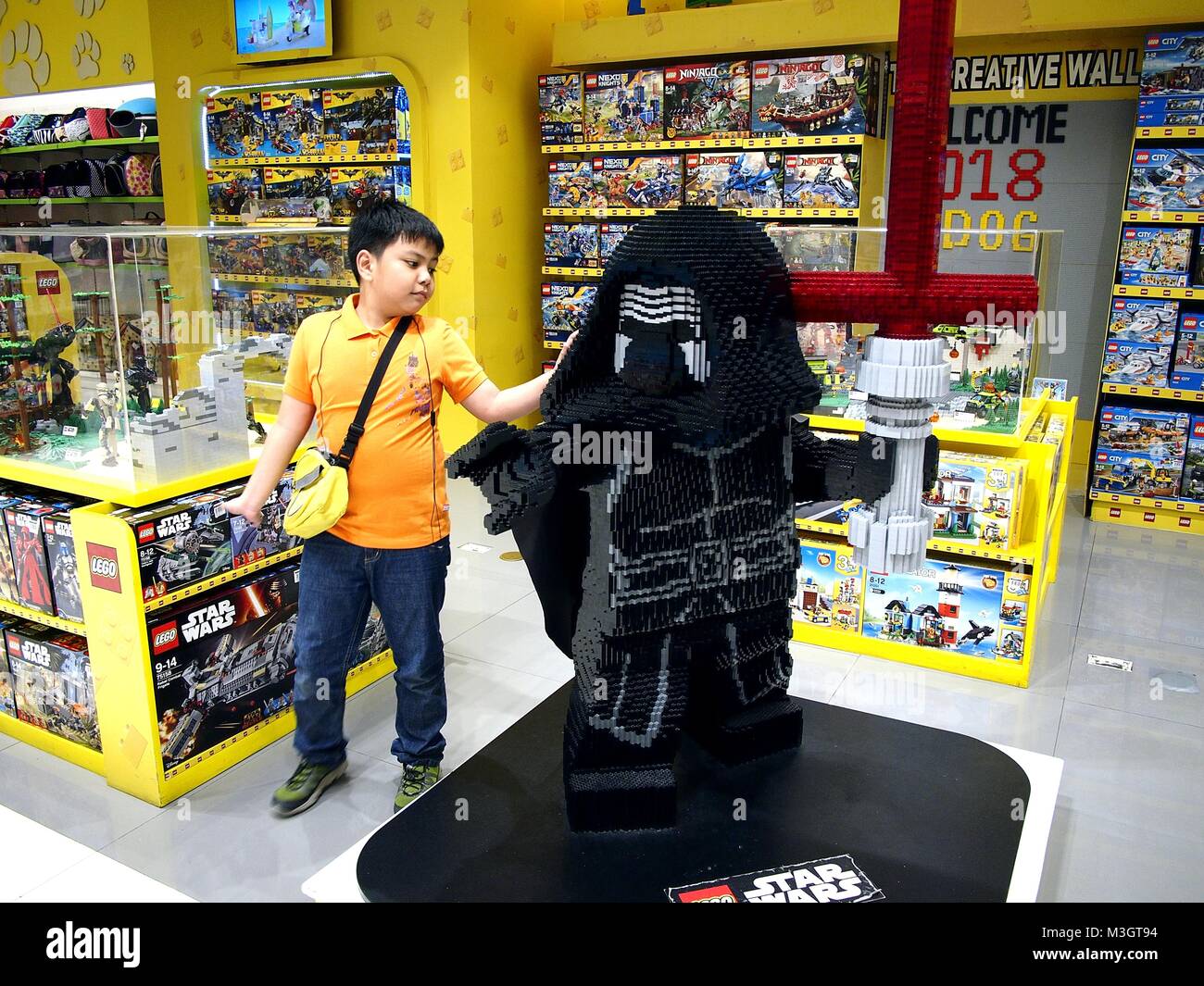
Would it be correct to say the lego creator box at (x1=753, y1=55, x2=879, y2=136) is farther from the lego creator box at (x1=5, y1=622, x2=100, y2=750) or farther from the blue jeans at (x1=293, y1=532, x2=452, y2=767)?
the lego creator box at (x1=5, y1=622, x2=100, y2=750)

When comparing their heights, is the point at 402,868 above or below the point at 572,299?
below

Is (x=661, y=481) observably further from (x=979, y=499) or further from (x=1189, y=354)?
(x=1189, y=354)

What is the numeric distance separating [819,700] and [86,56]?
7852 mm

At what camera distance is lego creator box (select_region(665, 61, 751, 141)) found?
5.27m

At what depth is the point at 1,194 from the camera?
26.0 feet

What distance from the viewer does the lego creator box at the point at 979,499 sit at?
3.25m

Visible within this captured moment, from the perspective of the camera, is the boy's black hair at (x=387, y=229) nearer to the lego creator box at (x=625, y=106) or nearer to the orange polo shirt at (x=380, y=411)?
the orange polo shirt at (x=380, y=411)

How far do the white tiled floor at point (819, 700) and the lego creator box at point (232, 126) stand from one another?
12.4 ft

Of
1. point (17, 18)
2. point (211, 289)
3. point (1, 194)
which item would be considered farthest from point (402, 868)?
point (17, 18)

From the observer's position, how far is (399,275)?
2.21 metres

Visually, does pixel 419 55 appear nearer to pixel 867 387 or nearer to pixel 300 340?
pixel 300 340

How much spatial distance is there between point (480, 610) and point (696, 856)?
2.38 meters

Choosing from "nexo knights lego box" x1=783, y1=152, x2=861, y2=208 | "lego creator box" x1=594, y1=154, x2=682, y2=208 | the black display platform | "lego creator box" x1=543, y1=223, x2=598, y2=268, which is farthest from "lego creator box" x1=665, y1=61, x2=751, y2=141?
the black display platform

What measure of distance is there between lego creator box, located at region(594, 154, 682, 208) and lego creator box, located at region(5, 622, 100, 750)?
392 centimetres
